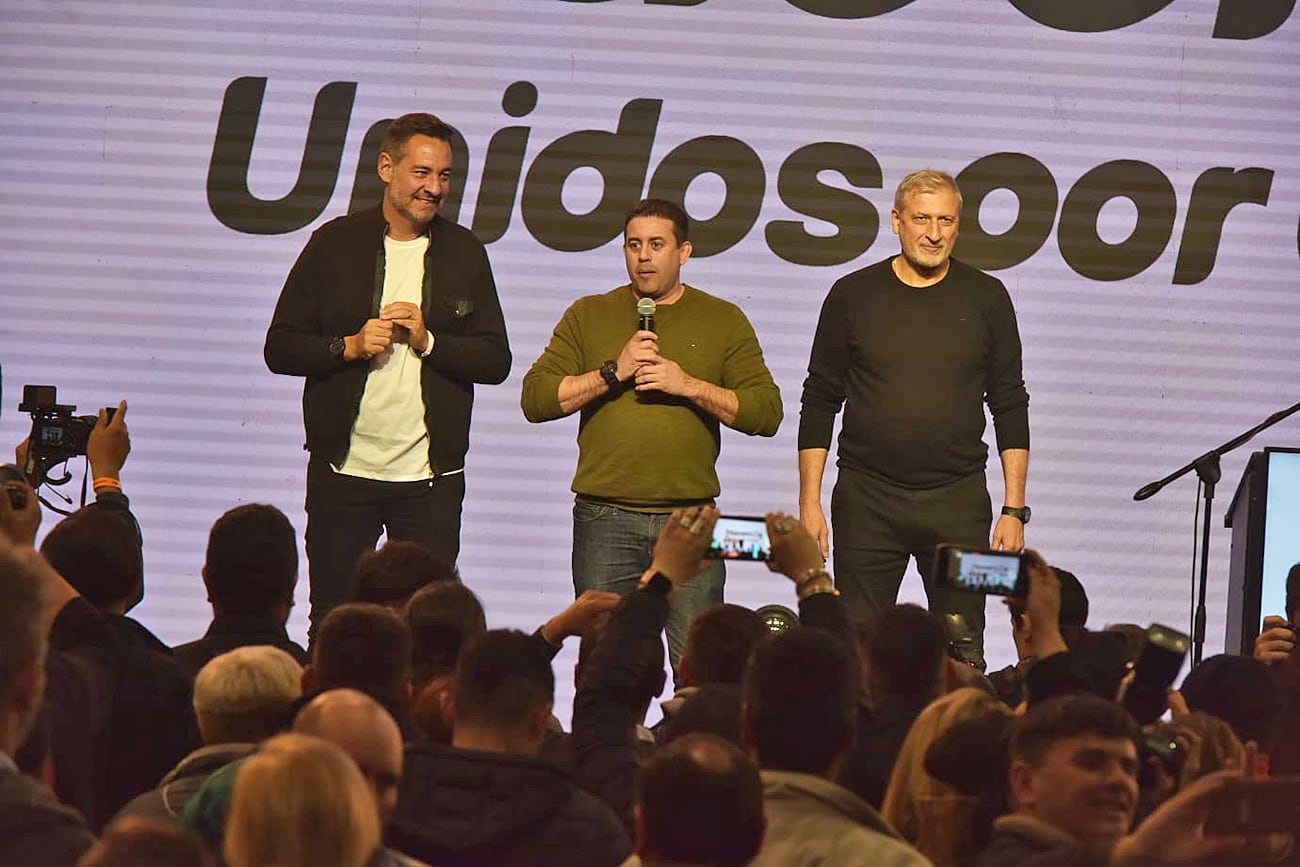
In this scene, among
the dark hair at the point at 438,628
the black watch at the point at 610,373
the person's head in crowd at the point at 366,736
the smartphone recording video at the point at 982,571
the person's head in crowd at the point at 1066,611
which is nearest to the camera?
the person's head in crowd at the point at 366,736

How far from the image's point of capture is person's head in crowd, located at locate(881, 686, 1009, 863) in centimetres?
320

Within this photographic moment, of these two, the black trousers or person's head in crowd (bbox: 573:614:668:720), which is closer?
person's head in crowd (bbox: 573:614:668:720)

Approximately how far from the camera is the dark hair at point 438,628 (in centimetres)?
388

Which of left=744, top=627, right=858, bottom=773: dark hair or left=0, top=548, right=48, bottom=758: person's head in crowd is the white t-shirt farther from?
left=0, top=548, right=48, bottom=758: person's head in crowd

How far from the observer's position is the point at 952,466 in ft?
19.1

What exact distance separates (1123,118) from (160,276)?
3561 millimetres

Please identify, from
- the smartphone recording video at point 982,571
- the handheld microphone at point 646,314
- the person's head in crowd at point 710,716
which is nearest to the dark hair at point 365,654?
the person's head in crowd at point 710,716

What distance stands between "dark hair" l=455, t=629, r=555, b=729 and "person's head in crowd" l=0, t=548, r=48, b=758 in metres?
0.76

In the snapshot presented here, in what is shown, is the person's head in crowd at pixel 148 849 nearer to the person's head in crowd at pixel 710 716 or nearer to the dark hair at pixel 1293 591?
the person's head in crowd at pixel 710 716

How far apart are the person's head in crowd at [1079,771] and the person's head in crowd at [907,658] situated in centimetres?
79

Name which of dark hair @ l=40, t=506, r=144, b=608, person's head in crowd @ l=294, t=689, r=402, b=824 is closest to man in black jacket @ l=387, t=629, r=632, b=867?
person's head in crowd @ l=294, t=689, r=402, b=824

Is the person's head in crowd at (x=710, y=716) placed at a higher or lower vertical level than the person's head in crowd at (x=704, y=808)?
lower

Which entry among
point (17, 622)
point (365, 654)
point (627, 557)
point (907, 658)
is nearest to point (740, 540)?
point (907, 658)

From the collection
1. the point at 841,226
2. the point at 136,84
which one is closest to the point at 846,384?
the point at 841,226
